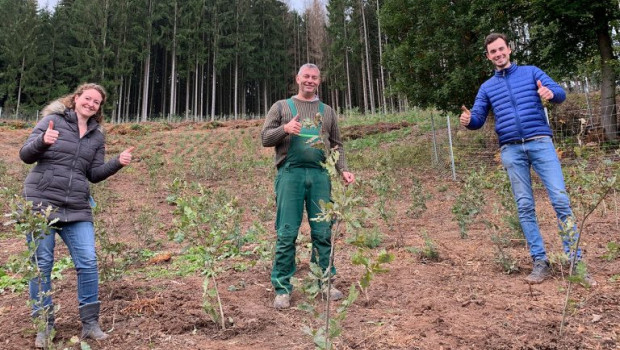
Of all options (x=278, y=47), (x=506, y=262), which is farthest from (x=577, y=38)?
(x=278, y=47)

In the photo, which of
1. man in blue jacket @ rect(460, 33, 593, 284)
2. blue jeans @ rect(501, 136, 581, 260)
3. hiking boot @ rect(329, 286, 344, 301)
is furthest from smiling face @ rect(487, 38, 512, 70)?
hiking boot @ rect(329, 286, 344, 301)

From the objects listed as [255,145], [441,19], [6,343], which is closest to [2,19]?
[255,145]

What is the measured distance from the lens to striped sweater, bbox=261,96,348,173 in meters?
2.80

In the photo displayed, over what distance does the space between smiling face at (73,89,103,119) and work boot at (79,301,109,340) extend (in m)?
1.24

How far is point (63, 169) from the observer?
7.93 ft

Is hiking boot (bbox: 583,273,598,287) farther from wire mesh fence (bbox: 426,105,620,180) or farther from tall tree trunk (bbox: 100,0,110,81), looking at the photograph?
tall tree trunk (bbox: 100,0,110,81)

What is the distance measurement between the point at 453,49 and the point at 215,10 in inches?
1037

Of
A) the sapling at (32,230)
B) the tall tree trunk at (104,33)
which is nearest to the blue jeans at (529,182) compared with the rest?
the sapling at (32,230)

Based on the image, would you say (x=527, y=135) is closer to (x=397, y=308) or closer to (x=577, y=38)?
(x=397, y=308)

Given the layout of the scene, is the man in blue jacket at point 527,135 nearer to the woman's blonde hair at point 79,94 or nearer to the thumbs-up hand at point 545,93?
the thumbs-up hand at point 545,93

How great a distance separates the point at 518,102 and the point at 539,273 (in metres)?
1.31

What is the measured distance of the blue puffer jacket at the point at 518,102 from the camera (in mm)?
2957

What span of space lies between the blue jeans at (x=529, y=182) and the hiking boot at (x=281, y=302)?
1.86 m

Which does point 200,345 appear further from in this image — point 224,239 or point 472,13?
point 472,13
